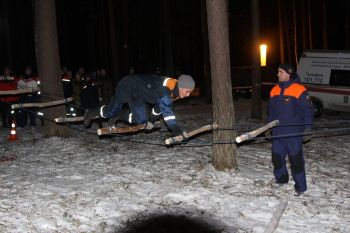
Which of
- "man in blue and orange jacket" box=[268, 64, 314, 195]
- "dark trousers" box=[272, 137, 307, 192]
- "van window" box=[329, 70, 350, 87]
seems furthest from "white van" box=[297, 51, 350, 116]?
"man in blue and orange jacket" box=[268, 64, 314, 195]

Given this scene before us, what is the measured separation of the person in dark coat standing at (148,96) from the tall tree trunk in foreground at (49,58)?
3776 mm

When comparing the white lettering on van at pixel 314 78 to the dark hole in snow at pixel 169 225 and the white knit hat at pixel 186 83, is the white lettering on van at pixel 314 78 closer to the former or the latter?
the white knit hat at pixel 186 83

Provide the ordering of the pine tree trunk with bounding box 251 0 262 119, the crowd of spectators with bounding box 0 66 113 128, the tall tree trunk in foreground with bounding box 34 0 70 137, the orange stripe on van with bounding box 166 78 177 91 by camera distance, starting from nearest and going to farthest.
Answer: the orange stripe on van with bounding box 166 78 177 91
the tall tree trunk in foreground with bounding box 34 0 70 137
the crowd of spectators with bounding box 0 66 113 128
the pine tree trunk with bounding box 251 0 262 119

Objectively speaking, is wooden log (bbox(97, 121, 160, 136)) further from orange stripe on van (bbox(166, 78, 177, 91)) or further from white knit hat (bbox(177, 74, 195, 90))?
white knit hat (bbox(177, 74, 195, 90))

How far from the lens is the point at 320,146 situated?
12.3m

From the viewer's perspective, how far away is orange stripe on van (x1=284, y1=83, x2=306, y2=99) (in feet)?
24.3

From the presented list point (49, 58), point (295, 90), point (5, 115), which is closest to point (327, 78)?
point (295, 90)

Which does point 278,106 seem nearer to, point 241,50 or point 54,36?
point 54,36

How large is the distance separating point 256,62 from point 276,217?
1034 cm

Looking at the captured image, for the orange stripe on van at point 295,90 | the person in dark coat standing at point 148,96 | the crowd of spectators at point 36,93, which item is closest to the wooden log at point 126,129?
the person in dark coat standing at point 148,96

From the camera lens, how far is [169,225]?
21.2 feet

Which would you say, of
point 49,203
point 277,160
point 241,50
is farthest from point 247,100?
point 49,203

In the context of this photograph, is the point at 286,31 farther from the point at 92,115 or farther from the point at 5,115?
the point at 92,115

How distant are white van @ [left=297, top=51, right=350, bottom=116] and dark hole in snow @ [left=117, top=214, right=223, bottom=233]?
40.3 feet
